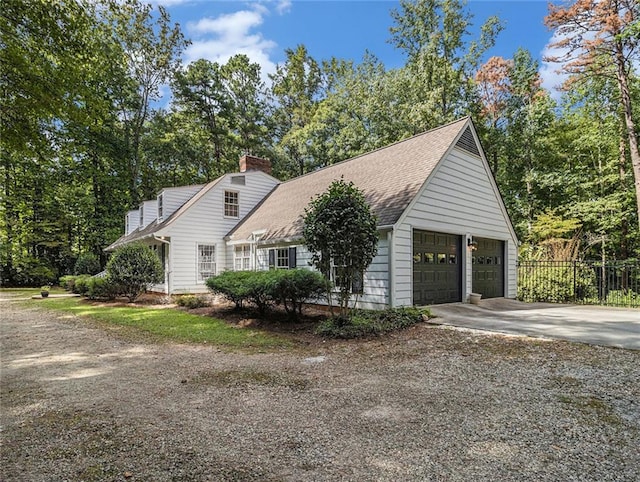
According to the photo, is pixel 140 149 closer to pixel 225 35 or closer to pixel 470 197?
pixel 225 35

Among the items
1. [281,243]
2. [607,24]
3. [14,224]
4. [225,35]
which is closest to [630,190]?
[607,24]

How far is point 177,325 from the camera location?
31.0 feet

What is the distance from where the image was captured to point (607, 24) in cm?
1555

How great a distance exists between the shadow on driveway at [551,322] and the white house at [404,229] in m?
0.94

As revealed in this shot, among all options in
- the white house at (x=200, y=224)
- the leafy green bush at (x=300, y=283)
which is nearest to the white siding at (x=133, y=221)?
the white house at (x=200, y=224)

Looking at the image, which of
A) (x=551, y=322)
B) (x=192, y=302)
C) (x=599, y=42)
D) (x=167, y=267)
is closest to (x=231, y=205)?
(x=167, y=267)

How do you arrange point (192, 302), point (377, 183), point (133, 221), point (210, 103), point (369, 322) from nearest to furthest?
1. point (369, 322)
2. point (377, 183)
3. point (192, 302)
4. point (133, 221)
5. point (210, 103)

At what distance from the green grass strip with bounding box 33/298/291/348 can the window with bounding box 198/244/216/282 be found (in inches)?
150

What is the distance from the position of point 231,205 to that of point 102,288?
6.61m

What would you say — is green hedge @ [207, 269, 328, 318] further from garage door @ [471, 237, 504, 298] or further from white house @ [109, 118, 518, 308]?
garage door @ [471, 237, 504, 298]

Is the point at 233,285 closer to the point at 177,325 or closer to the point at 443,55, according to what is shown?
the point at 177,325

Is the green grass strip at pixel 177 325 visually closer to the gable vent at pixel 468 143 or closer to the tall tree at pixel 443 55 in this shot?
the gable vent at pixel 468 143

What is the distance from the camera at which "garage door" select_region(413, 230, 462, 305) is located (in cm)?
1029

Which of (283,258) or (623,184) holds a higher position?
(623,184)
